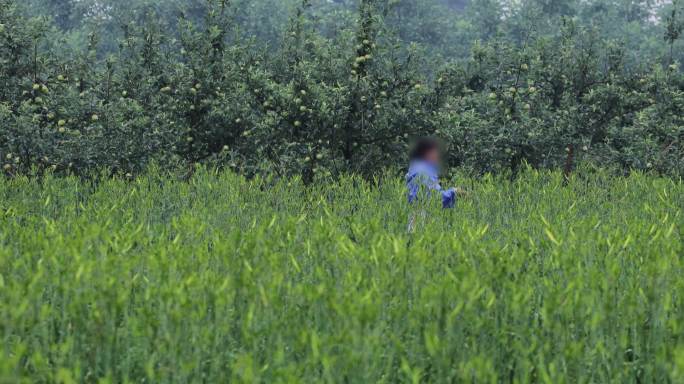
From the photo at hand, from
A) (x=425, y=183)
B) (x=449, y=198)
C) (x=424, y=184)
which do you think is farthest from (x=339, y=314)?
(x=449, y=198)

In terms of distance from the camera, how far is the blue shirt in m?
7.71

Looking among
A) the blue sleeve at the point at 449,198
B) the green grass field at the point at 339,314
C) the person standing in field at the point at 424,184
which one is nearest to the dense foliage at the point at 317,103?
the person standing in field at the point at 424,184

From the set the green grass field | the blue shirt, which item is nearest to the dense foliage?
the blue shirt

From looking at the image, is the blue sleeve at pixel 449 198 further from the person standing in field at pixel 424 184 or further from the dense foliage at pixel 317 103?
the dense foliage at pixel 317 103

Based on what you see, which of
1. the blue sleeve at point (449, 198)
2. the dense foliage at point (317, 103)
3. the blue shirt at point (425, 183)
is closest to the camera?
the blue shirt at point (425, 183)

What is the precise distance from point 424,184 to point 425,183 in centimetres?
28

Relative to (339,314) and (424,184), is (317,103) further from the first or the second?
(339,314)

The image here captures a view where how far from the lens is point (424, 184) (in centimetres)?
779

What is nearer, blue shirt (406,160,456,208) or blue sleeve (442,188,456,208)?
blue shirt (406,160,456,208)

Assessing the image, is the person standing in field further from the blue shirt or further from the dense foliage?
the dense foliage

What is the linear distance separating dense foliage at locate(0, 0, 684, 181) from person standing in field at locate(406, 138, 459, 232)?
2.61 meters

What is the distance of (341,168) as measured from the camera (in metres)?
12.4

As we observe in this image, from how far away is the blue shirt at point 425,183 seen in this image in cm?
771

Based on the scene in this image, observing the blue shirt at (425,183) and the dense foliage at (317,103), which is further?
the dense foliage at (317,103)
